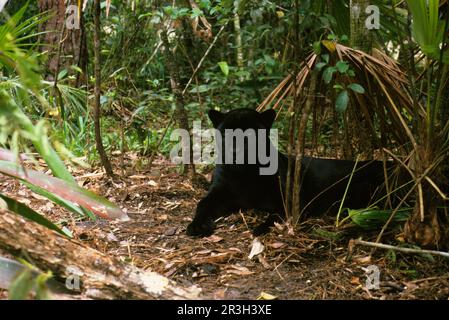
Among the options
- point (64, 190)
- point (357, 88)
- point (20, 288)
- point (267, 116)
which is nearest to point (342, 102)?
point (357, 88)

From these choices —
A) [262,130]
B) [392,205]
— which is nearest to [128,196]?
[262,130]

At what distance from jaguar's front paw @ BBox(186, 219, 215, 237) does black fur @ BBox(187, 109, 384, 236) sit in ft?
0.32

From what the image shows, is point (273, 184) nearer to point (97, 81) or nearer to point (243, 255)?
point (243, 255)

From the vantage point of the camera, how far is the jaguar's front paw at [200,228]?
337cm

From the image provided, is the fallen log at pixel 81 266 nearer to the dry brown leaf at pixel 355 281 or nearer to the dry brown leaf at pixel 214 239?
the dry brown leaf at pixel 355 281

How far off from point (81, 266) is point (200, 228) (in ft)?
4.48

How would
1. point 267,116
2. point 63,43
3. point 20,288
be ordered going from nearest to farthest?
point 20,288 < point 267,116 < point 63,43

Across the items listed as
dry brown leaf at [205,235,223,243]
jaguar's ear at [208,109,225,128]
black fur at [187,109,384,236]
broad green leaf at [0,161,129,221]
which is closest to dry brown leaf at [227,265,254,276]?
dry brown leaf at [205,235,223,243]

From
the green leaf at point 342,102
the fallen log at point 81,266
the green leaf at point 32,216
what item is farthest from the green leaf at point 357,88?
the green leaf at point 32,216

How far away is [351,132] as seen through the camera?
3984 millimetres

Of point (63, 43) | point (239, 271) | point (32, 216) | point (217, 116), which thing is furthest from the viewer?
point (63, 43)

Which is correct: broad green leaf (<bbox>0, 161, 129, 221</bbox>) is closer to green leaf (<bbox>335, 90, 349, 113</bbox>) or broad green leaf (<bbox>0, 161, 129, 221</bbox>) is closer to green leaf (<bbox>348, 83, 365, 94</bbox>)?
green leaf (<bbox>335, 90, 349, 113</bbox>)

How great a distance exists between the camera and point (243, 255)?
3037mm

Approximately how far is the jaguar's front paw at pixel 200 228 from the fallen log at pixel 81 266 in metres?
1.19
